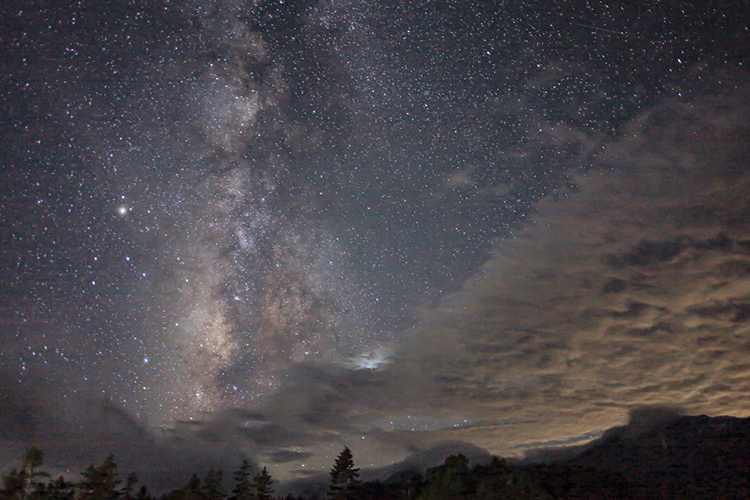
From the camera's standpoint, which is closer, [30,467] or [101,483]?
[30,467]

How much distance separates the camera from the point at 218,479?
55625mm

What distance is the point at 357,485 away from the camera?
55.0 m

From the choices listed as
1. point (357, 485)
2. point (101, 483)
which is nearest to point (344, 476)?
point (357, 485)

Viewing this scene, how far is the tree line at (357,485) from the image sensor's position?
40844mm

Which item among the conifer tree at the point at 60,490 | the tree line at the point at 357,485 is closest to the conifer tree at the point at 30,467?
the tree line at the point at 357,485

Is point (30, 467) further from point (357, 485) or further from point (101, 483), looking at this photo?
point (357, 485)

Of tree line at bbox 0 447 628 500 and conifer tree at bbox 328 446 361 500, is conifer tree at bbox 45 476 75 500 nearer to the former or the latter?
tree line at bbox 0 447 628 500

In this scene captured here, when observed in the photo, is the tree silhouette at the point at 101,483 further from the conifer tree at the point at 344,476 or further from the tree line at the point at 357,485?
the conifer tree at the point at 344,476

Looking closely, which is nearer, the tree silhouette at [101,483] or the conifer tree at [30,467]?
the conifer tree at [30,467]

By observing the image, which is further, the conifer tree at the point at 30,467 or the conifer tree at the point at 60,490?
the conifer tree at the point at 60,490

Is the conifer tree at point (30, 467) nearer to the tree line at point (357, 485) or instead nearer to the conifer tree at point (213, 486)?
the tree line at point (357, 485)

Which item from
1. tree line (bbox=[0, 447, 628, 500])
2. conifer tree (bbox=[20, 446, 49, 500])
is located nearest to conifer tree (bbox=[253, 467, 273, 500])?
tree line (bbox=[0, 447, 628, 500])

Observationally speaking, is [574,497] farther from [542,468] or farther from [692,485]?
[692,485]

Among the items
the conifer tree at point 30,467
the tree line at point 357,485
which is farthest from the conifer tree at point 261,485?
the conifer tree at point 30,467
